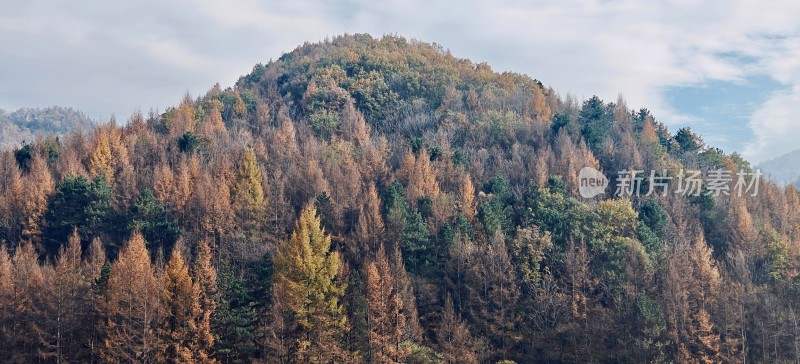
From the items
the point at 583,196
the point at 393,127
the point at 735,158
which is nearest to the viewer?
the point at 583,196

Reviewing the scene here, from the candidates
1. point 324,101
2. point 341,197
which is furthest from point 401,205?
point 324,101

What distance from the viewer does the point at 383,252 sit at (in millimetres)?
34094

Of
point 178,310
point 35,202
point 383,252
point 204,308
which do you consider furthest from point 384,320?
point 35,202

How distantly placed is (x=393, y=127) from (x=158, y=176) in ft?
87.0

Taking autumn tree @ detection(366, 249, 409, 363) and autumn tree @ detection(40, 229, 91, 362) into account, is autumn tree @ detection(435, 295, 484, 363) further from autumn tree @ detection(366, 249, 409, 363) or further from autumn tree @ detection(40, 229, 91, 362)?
autumn tree @ detection(40, 229, 91, 362)

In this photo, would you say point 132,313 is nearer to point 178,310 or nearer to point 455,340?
point 178,310

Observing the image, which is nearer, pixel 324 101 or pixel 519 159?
pixel 519 159

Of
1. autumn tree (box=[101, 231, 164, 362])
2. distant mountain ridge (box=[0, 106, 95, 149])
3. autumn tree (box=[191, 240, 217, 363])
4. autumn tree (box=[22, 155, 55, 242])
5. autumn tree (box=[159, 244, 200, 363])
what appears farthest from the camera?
distant mountain ridge (box=[0, 106, 95, 149])

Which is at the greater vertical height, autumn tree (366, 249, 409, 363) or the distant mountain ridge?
the distant mountain ridge

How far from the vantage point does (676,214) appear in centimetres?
4222

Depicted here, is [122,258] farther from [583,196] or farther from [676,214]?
[676,214]

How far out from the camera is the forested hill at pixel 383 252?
96.6ft

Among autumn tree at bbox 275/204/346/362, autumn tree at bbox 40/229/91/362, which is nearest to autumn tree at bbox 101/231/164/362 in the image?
autumn tree at bbox 40/229/91/362

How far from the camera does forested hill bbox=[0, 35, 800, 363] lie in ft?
96.6
